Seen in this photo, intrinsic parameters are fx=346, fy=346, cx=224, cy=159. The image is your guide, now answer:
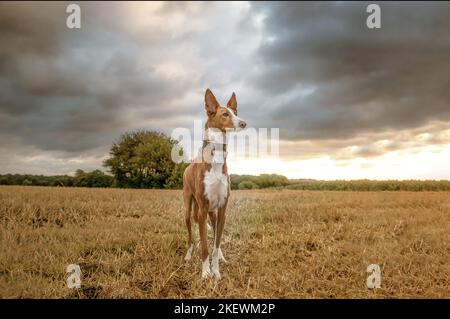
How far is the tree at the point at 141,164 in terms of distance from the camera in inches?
1126

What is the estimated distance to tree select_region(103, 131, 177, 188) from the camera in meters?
28.6

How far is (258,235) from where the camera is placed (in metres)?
11.0

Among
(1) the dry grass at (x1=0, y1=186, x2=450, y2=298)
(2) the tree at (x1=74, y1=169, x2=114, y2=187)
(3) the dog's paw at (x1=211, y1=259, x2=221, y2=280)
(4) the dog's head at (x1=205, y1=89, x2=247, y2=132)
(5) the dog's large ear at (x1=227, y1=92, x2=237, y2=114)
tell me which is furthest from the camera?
(2) the tree at (x1=74, y1=169, x2=114, y2=187)

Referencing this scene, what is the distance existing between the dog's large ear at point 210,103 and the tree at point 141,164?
72.0ft

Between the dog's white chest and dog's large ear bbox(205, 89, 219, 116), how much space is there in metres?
1.11

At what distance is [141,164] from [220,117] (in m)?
23.5

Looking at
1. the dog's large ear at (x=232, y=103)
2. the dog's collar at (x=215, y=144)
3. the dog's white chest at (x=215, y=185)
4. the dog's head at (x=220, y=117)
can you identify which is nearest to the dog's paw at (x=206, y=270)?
the dog's white chest at (x=215, y=185)

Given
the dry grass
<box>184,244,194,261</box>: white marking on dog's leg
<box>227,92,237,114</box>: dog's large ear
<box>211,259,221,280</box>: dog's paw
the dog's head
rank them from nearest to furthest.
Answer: the dry grass
the dog's head
<box>211,259,221,280</box>: dog's paw
<box>227,92,237,114</box>: dog's large ear
<box>184,244,194,261</box>: white marking on dog's leg

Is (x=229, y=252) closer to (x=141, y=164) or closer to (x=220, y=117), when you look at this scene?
(x=220, y=117)

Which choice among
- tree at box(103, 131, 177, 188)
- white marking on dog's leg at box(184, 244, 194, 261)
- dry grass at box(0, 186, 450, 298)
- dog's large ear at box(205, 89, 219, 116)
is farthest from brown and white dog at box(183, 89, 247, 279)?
tree at box(103, 131, 177, 188)

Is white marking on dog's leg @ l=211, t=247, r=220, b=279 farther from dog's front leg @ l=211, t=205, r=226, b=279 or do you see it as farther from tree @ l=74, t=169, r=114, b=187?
tree @ l=74, t=169, r=114, b=187

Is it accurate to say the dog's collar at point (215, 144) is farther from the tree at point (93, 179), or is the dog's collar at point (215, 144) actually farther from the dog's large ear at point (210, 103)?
the tree at point (93, 179)
